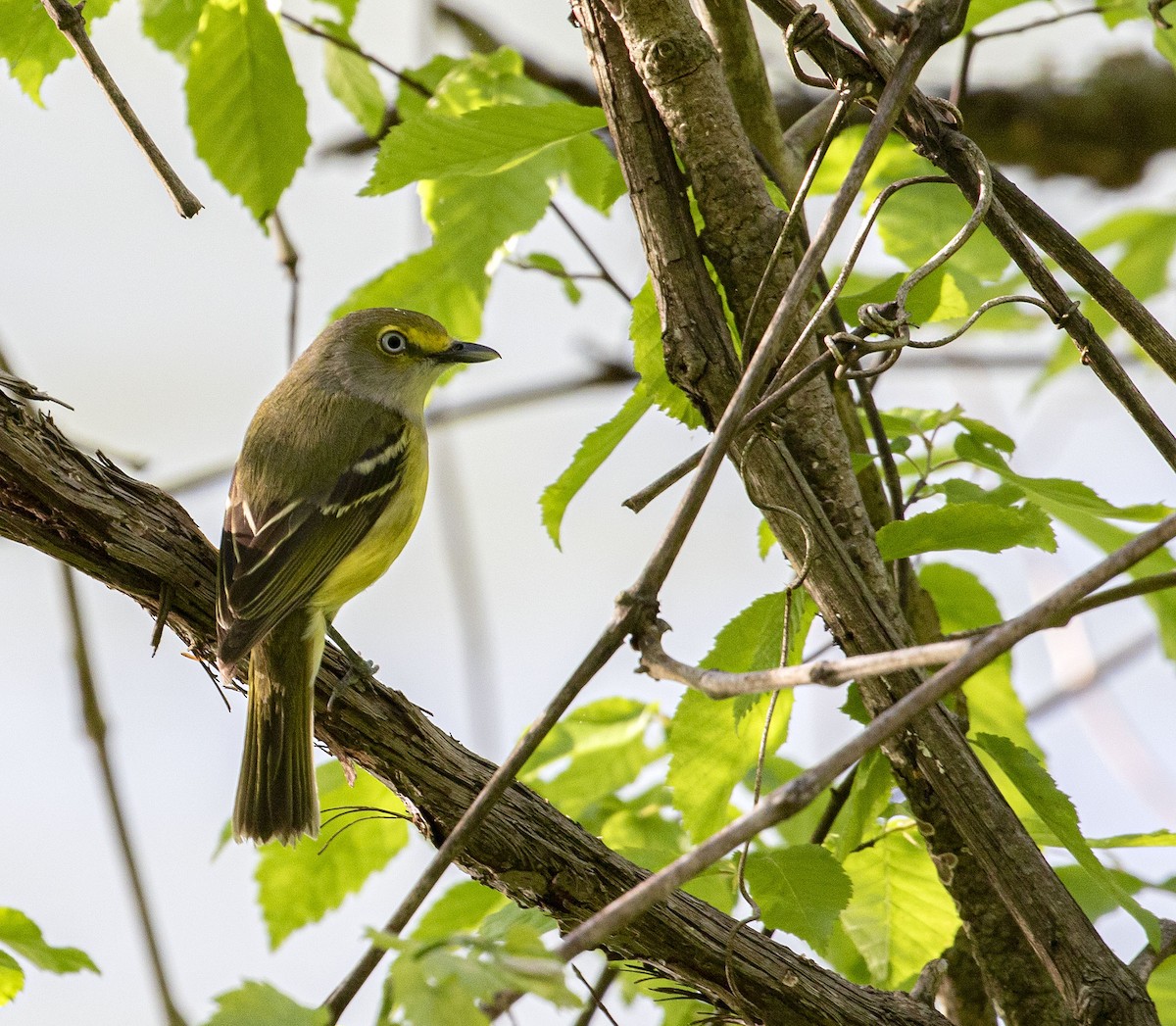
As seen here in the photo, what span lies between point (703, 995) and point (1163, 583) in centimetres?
104

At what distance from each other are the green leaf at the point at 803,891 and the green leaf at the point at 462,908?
0.67 meters

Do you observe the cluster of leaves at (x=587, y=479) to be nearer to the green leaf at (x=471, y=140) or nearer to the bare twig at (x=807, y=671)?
the green leaf at (x=471, y=140)

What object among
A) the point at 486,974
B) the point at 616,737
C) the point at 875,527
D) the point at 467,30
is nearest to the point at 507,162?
the point at 875,527

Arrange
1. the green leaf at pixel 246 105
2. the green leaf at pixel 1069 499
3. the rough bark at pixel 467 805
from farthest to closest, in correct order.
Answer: the green leaf at pixel 246 105 < the green leaf at pixel 1069 499 < the rough bark at pixel 467 805

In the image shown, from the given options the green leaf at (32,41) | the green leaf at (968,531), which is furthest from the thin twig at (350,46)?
the green leaf at (968,531)

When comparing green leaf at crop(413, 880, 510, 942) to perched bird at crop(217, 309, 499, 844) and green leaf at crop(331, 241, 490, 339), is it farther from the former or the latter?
green leaf at crop(331, 241, 490, 339)

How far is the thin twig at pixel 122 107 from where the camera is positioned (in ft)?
6.41

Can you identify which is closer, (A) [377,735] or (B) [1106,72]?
(A) [377,735]

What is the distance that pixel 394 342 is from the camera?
4434 millimetres

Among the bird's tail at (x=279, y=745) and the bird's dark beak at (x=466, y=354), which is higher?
the bird's dark beak at (x=466, y=354)

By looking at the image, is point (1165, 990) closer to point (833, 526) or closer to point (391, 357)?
point (833, 526)

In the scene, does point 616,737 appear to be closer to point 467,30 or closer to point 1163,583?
point 1163,583

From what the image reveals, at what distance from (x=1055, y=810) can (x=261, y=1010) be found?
4.53 feet

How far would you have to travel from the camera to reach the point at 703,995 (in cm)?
227
